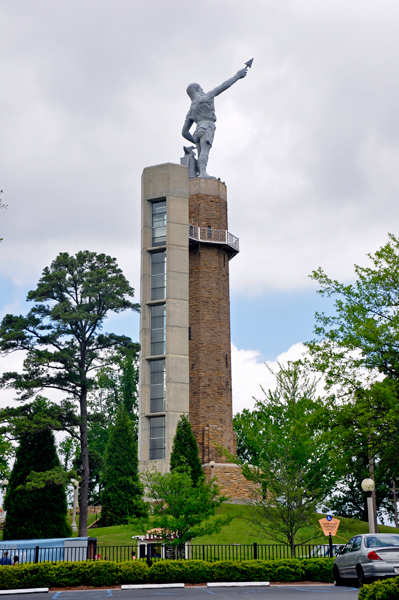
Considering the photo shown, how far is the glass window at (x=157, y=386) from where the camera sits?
1914 inches

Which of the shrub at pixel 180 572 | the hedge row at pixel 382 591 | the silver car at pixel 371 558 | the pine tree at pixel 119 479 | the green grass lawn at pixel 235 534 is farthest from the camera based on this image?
the pine tree at pixel 119 479

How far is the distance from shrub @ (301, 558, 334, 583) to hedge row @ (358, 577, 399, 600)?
10775 millimetres

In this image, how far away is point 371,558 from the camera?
50.4 ft

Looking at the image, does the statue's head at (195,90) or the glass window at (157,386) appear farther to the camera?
the statue's head at (195,90)

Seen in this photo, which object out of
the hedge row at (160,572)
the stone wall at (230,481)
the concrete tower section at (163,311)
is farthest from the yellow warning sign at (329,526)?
the concrete tower section at (163,311)

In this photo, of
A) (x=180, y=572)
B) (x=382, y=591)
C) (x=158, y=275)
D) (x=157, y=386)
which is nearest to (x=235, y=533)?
(x=157, y=386)

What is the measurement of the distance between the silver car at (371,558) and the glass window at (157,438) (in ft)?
102

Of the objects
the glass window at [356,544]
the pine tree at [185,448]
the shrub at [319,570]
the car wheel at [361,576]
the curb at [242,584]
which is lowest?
the curb at [242,584]

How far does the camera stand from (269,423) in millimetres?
28500

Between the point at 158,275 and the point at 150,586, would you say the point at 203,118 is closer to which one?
the point at 158,275

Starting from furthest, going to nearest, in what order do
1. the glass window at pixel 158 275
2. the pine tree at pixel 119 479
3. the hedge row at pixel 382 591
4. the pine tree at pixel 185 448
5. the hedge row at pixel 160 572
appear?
1. the glass window at pixel 158 275
2. the pine tree at pixel 119 479
3. the pine tree at pixel 185 448
4. the hedge row at pixel 160 572
5. the hedge row at pixel 382 591

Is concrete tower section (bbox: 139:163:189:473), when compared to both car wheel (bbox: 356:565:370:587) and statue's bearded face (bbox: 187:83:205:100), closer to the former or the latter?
statue's bearded face (bbox: 187:83:205:100)

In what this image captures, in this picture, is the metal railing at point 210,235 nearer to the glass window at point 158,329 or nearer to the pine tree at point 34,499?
the glass window at point 158,329

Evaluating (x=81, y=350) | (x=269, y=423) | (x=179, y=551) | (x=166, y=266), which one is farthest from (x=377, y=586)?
(x=166, y=266)
